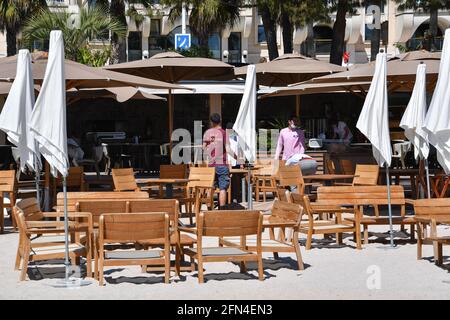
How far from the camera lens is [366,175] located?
50.3ft

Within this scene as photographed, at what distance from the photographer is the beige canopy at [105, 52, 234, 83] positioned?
58.5 feet

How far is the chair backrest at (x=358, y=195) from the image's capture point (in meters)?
11.8

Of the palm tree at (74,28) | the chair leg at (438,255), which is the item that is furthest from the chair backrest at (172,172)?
the palm tree at (74,28)

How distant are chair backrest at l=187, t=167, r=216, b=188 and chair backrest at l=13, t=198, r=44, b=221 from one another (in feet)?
15.3

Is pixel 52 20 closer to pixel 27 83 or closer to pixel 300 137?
pixel 300 137

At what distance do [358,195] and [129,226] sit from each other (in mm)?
3984

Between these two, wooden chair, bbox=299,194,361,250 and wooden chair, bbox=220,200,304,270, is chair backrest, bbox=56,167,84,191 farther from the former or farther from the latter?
wooden chair, bbox=220,200,304,270

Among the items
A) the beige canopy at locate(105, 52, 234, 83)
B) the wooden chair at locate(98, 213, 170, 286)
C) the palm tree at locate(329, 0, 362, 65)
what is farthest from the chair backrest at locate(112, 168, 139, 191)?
the palm tree at locate(329, 0, 362, 65)

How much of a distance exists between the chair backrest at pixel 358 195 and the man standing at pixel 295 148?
14.7 ft

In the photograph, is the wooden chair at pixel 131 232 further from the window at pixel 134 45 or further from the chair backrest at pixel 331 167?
the window at pixel 134 45

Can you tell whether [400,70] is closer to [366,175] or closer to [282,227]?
[366,175]

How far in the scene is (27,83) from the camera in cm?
1131
